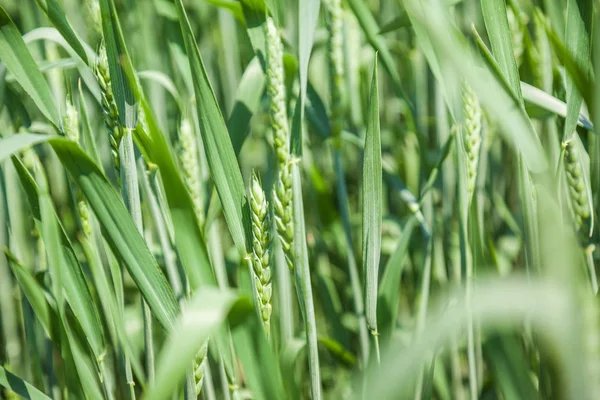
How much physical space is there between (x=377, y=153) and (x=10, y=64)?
1.41ft

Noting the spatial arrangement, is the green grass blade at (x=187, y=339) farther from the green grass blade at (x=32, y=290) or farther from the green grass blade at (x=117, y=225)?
the green grass blade at (x=32, y=290)

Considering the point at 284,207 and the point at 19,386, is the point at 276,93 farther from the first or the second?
the point at 19,386

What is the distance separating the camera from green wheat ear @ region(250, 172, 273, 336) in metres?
0.55

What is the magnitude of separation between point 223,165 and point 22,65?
0.27 m

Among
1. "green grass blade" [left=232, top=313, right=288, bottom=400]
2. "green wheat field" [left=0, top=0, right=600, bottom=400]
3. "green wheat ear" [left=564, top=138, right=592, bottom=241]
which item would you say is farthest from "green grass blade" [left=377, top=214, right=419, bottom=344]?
"green grass blade" [left=232, top=313, right=288, bottom=400]

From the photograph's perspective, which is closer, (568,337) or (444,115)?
(568,337)

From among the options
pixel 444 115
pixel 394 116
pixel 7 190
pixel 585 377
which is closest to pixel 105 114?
pixel 7 190

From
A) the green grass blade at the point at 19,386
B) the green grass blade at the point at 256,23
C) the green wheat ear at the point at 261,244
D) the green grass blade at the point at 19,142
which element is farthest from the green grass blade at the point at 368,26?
the green grass blade at the point at 19,386

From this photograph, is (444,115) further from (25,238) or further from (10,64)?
(25,238)

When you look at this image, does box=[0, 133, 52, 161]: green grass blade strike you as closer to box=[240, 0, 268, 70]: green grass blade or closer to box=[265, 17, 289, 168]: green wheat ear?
box=[265, 17, 289, 168]: green wheat ear

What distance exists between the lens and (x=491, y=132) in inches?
43.3

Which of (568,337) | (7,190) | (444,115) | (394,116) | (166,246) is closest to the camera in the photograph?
(568,337)

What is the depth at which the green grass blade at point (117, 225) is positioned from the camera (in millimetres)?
540

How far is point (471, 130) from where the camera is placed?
71 cm
